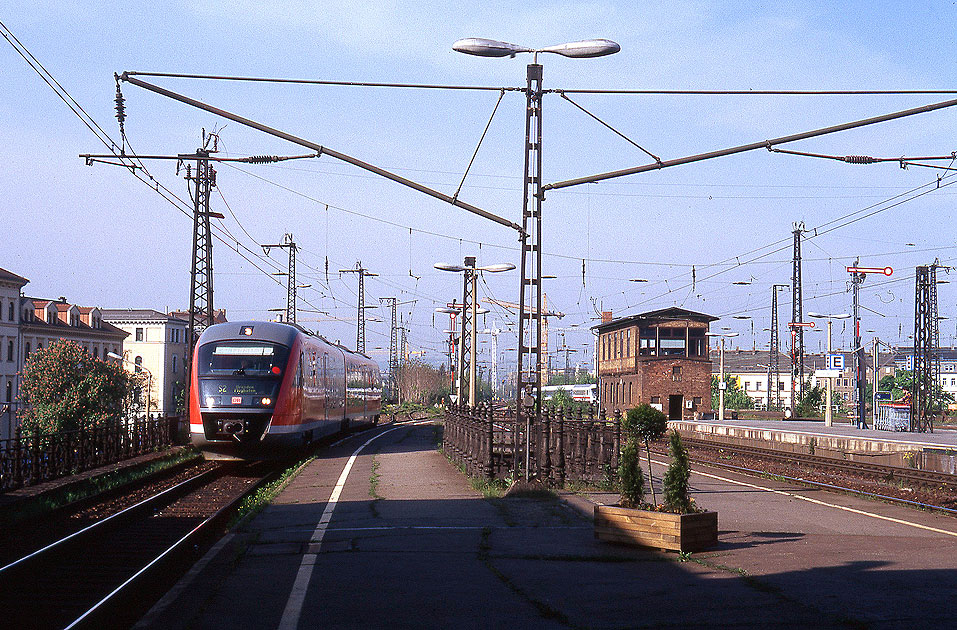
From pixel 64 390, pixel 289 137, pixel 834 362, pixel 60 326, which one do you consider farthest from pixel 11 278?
pixel 289 137

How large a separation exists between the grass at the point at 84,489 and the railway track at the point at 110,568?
1.66m

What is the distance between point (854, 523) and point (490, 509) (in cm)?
511

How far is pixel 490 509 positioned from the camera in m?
14.2

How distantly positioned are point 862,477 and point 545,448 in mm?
11066

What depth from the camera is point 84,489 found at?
19.5m

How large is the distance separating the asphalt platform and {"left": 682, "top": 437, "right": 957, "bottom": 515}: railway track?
3.70 meters

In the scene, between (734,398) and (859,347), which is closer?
(859,347)

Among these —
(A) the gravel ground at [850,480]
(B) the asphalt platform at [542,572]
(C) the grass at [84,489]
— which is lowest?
(A) the gravel ground at [850,480]

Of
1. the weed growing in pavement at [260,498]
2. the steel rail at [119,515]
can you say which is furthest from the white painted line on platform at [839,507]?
the steel rail at [119,515]

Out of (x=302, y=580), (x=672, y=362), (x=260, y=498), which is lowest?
(x=260, y=498)

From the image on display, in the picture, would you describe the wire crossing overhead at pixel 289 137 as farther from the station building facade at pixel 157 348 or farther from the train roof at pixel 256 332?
the station building facade at pixel 157 348

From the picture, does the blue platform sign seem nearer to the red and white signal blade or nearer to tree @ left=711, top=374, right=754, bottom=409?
the red and white signal blade

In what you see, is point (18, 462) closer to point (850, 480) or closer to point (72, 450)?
point (72, 450)

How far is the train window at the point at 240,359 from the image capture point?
22.7 meters
